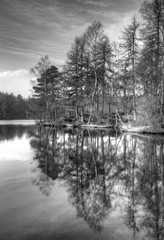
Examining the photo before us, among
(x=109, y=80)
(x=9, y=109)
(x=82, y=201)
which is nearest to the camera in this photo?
(x=82, y=201)

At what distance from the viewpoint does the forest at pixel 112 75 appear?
26.0 m

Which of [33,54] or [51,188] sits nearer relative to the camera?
[51,188]

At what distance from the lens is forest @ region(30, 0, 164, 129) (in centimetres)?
2595

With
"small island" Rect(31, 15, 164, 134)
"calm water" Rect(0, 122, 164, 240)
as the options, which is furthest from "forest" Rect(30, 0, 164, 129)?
"calm water" Rect(0, 122, 164, 240)

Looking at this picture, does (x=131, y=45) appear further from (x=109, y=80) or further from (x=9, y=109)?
(x=9, y=109)

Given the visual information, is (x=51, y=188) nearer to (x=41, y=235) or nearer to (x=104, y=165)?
(x=41, y=235)

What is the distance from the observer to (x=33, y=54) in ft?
148

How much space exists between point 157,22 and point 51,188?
26.0 meters

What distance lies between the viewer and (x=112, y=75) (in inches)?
1542

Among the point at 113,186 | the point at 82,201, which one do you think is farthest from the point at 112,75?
the point at 82,201

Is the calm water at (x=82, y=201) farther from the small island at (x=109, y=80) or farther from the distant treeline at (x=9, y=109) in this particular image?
the distant treeline at (x=9, y=109)

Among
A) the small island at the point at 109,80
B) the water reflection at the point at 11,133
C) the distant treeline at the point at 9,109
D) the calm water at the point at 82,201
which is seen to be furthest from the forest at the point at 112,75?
the distant treeline at the point at 9,109

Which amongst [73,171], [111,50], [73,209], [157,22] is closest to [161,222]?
[73,209]

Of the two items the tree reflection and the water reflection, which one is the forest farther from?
the tree reflection
